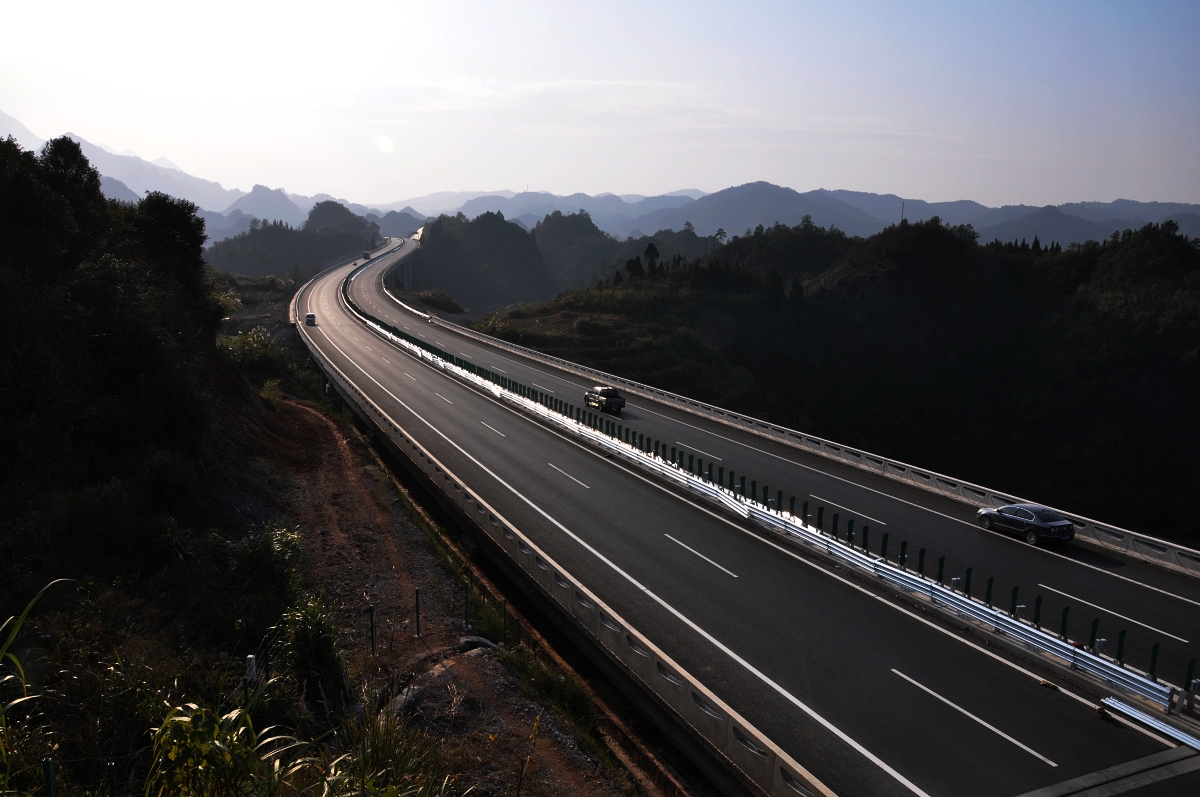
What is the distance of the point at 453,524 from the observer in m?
28.8

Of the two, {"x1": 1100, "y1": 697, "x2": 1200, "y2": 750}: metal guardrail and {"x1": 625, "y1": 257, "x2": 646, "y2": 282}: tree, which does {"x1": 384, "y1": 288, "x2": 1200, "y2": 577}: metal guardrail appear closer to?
{"x1": 1100, "y1": 697, "x2": 1200, "y2": 750}: metal guardrail

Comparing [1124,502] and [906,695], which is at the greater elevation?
[906,695]

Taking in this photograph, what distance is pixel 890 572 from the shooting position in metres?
19.7

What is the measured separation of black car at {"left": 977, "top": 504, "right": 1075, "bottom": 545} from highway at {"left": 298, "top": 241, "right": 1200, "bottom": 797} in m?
0.55

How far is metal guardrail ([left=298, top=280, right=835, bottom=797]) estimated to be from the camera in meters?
11.8

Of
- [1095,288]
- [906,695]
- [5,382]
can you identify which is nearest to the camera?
[906,695]

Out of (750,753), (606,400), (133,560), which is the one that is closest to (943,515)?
(750,753)

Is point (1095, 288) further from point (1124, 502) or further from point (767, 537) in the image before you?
point (767, 537)

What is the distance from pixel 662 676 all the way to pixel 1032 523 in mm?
15247

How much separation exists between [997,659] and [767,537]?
821cm

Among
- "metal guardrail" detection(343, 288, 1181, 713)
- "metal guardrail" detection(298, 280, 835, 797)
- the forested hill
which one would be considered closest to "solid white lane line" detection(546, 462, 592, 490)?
"metal guardrail" detection(343, 288, 1181, 713)

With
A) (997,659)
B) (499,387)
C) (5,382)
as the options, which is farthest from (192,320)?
(997,659)

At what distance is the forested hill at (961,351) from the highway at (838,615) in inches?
1822

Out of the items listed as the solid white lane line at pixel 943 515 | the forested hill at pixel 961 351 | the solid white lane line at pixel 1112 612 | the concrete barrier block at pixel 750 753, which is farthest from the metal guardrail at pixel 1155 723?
the forested hill at pixel 961 351
